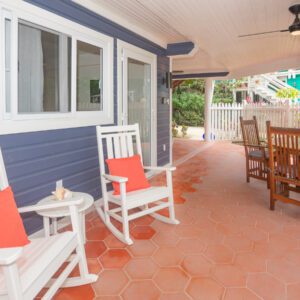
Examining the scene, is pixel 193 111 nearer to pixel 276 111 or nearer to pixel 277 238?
pixel 276 111

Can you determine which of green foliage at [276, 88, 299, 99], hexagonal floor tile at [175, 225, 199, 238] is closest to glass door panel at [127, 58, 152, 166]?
hexagonal floor tile at [175, 225, 199, 238]

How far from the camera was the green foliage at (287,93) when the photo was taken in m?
12.0

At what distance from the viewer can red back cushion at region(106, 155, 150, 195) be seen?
292cm

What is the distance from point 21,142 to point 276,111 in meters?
7.77

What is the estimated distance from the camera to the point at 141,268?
7.18ft

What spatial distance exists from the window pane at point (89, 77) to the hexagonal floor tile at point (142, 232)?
147 cm

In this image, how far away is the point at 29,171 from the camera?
2625mm

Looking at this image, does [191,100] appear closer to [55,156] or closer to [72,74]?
[72,74]

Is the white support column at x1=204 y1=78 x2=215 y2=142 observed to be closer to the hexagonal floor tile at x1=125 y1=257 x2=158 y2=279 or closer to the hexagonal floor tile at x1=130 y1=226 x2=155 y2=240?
the hexagonal floor tile at x1=130 y1=226 x2=155 y2=240

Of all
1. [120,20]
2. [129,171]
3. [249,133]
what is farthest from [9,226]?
[249,133]

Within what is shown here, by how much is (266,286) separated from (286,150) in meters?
1.54

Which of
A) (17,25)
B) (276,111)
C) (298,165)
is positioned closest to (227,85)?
(276,111)

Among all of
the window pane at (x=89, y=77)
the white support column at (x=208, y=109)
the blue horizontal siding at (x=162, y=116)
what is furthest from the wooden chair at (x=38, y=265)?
the white support column at (x=208, y=109)

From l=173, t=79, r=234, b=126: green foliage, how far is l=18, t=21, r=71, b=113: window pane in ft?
40.1
